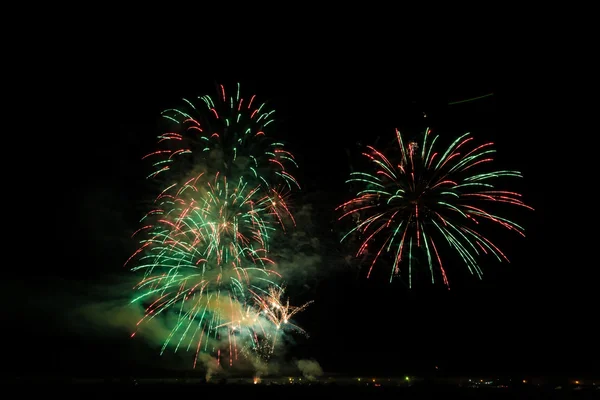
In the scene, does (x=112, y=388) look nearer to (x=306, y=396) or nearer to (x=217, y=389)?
(x=217, y=389)

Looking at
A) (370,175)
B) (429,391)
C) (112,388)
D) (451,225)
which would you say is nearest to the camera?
(429,391)

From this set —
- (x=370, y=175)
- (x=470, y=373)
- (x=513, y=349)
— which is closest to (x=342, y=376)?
(x=470, y=373)

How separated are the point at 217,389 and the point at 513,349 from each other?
26533mm

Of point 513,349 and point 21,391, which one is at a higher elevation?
point 513,349

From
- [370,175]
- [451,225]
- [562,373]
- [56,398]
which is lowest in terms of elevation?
[56,398]

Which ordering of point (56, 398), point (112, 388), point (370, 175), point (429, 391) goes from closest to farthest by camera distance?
point (56, 398), point (429, 391), point (112, 388), point (370, 175)

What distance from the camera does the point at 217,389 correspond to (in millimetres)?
14391

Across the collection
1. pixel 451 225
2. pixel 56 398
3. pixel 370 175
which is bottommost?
pixel 56 398

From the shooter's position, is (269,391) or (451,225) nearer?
(269,391)

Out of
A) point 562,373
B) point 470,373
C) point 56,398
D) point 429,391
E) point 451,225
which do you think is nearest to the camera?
point 56,398

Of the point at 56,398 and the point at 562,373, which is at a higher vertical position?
the point at 562,373

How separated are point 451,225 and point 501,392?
5.53 meters

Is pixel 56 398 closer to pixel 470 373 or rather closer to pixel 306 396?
pixel 306 396

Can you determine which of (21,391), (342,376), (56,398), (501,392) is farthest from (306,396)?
(342,376)
